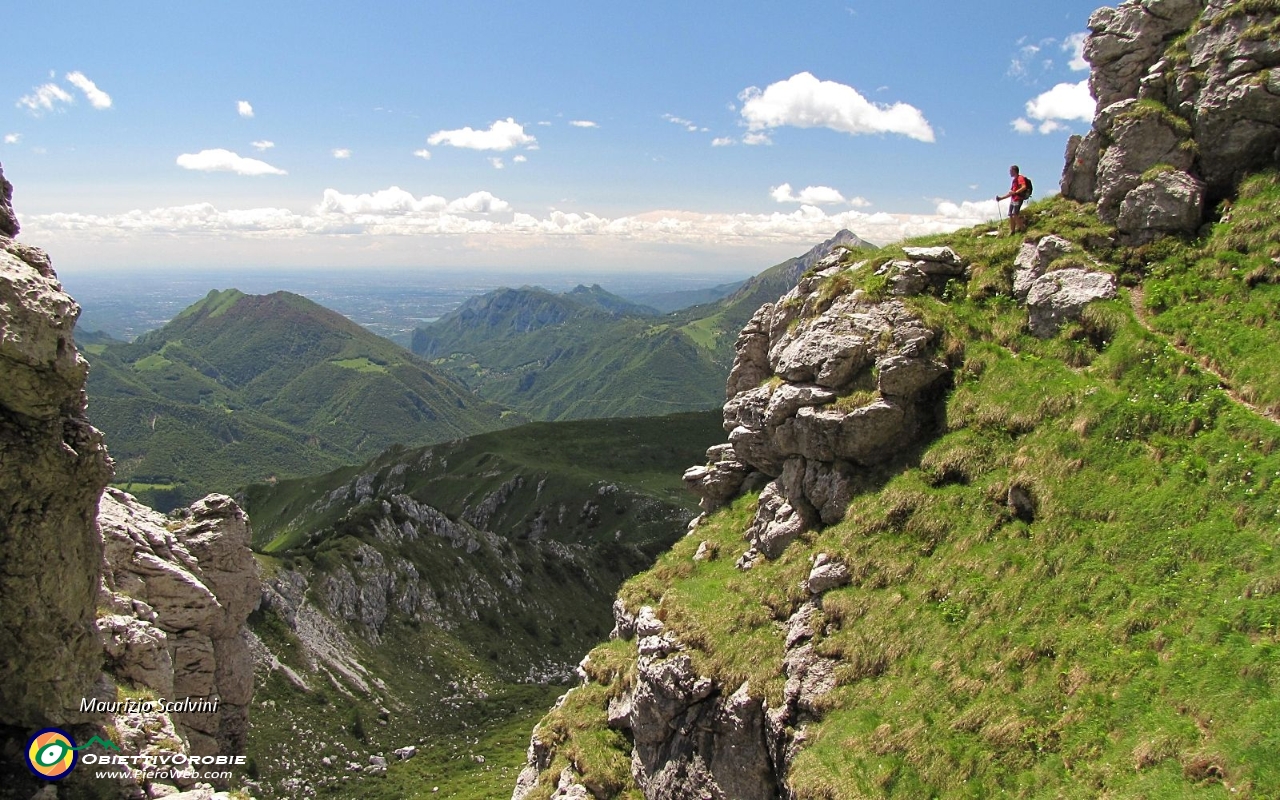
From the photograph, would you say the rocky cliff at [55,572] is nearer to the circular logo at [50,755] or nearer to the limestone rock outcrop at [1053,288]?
the circular logo at [50,755]

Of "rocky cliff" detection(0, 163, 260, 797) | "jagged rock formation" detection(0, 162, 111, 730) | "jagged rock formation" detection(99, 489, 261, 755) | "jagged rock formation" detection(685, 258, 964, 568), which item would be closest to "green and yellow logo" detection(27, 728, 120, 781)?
"rocky cliff" detection(0, 163, 260, 797)

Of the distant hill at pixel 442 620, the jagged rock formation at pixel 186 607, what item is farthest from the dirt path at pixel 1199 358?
the distant hill at pixel 442 620

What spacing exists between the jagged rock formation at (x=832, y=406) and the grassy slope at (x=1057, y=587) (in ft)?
4.26

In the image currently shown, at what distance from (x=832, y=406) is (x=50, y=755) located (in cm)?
2610

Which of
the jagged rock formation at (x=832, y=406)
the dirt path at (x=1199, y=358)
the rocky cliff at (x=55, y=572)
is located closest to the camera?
the rocky cliff at (x=55, y=572)

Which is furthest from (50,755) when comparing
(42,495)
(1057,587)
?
(1057,587)

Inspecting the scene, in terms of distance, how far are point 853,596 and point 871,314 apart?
42.1 ft

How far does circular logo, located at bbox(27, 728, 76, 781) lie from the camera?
44.8 feet

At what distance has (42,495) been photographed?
13734 mm

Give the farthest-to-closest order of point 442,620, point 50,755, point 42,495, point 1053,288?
point 442,620 < point 1053,288 < point 50,755 < point 42,495

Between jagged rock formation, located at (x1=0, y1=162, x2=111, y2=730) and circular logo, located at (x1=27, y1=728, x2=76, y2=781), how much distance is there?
0.30 meters

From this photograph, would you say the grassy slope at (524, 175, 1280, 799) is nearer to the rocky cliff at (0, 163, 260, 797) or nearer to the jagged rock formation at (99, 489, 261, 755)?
the jagged rock formation at (99, 489, 261, 755)

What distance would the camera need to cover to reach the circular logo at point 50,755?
13.6 metres

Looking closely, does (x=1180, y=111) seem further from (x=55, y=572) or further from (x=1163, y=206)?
(x=55, y=572)
